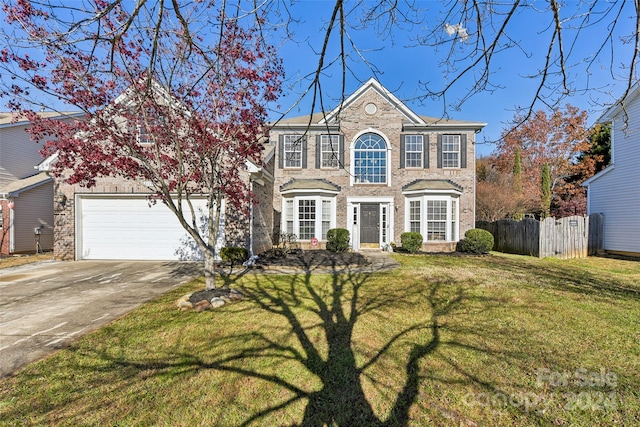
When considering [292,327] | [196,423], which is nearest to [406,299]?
[292,327]

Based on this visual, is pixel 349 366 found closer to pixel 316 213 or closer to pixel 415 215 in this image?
pixel 316 213

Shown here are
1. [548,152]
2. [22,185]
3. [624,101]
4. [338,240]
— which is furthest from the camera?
[548,152]

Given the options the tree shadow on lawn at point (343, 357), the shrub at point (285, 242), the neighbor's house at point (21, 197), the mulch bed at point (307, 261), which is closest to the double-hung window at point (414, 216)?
the mulch bed at point (307, 261)

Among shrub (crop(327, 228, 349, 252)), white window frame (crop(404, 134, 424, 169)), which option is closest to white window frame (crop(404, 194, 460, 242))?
white window frame (crop(404, 134, 424, 169))

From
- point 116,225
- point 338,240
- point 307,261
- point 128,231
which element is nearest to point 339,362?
point 307,261

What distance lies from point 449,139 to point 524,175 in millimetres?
12479

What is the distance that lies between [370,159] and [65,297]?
492 inches

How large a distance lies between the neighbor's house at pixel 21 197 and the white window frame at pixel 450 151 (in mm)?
18232

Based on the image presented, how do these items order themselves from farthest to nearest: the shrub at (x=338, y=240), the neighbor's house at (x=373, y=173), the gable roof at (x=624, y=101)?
the neighbor's house at (x=373, y=173), the shrub at (x=338, y=240), the gable roof at (x=624, y=101)

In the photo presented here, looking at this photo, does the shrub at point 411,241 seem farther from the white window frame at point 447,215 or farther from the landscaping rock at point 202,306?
the landscaping rock at point 202,306

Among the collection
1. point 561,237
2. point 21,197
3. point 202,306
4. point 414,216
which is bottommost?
point 202,306

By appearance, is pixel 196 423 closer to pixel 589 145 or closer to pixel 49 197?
pixel 49 197

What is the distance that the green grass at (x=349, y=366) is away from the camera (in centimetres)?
251

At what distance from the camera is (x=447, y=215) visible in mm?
13297
